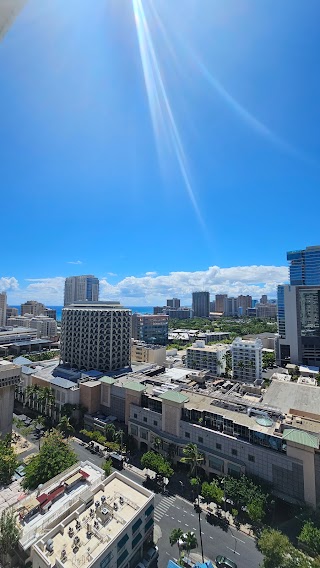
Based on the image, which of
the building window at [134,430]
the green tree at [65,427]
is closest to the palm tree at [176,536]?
the building window at [134,430]

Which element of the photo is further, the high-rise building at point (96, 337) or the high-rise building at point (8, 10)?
the high-rise building at point (96, 337)

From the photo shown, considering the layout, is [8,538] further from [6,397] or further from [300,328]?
[300,328]

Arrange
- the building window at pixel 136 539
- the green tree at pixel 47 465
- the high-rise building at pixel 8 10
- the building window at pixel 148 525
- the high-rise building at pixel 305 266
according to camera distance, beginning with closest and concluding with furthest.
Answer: the high-rise building at pixel 8 10 < the building window at pixel 136 539 < the building window at pixel 148 525 < the green tree at pixel 47 465 < the high-rise building at pixel 305 266

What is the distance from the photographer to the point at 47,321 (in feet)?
508

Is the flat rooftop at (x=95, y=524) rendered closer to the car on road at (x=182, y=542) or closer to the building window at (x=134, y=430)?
the car on road at (x=182, y=542)

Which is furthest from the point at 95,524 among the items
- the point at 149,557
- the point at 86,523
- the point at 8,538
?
the point at 8,538

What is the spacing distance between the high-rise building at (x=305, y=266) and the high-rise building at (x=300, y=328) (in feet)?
91.6

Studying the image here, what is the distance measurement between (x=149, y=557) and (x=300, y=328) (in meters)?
80.5

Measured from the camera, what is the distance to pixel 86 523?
24.5 m

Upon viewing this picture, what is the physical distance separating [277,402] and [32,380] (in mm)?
51472

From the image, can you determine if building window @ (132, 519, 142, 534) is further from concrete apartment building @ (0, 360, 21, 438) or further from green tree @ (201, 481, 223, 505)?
concrete apartment building @ (0, 360, 21, 438)

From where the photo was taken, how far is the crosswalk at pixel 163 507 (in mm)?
31622

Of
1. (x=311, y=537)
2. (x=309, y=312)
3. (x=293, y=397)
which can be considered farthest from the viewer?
(x=309, y=312)

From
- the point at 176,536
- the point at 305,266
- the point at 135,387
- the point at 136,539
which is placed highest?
the point at 305,266
